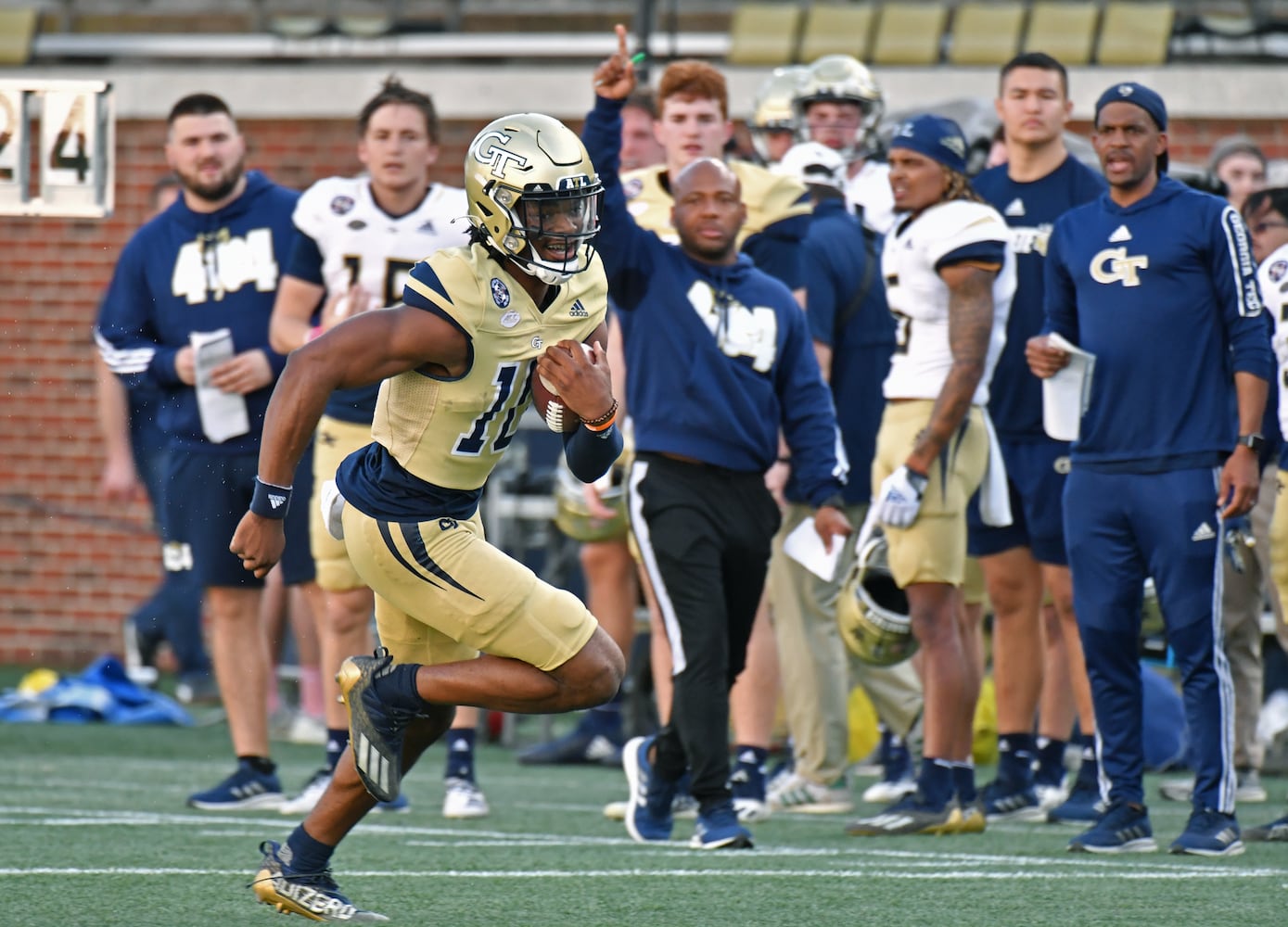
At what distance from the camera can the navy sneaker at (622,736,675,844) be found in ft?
21.3

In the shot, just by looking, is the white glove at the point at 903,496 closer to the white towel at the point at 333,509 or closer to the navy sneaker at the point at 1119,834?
the navy sneaker at the point at 1119,834

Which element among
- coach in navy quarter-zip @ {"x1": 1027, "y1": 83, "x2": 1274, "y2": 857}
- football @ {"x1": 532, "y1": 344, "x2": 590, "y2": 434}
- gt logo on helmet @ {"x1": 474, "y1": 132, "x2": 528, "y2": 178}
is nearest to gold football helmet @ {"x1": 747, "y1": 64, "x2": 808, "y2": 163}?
coach in navy quarter-zip @ {"x1": 1027, "y1": 83, "x2": 1274, "y2": 857}

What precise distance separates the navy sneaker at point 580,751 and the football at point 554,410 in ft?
15.2

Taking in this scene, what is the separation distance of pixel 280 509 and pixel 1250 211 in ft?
15.2

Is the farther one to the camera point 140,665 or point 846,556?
point 140,665

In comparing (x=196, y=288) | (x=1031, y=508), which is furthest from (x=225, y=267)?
(x=1031, y=508)

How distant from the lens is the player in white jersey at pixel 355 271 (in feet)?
23.6

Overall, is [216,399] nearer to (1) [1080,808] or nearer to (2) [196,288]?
(2) [196,288]

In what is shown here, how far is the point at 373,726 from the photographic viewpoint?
16.1 feet

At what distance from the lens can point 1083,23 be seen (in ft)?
41.9

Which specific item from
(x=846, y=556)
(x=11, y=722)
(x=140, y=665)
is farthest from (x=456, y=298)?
(x=140, y=665)

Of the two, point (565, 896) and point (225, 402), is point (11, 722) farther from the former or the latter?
point (565, 896)

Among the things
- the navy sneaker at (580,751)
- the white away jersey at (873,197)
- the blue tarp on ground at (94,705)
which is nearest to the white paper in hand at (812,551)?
the white away jersey at (873,197)

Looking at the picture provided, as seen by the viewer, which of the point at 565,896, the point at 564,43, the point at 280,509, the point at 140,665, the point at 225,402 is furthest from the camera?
the point at 564,43
